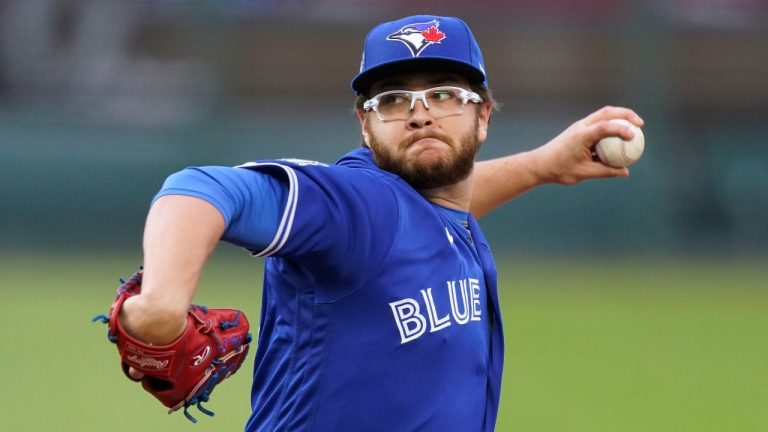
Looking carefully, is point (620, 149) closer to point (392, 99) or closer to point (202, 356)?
point (392, 99)

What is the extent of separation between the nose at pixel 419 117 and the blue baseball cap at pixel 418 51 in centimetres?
10

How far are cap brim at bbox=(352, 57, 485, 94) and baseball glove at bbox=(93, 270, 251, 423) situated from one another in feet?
2.60

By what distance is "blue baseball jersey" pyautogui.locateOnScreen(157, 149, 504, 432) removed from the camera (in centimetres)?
263

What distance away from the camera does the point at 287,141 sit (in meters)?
13.1

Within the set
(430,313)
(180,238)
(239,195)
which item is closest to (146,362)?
(180,238)

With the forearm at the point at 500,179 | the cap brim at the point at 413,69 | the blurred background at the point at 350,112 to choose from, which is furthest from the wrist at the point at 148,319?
the blurred background at the point at 350,112

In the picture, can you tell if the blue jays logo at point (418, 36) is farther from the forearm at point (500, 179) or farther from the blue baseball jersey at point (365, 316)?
the forearm at point (500, 179)

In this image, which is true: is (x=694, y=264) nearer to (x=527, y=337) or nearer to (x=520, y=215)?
(x=520, y=215)

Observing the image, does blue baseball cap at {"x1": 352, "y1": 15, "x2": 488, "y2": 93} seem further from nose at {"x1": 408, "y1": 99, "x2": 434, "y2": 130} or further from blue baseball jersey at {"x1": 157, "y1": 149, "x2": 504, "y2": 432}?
blue baseball jersey at {"x1": 157, "y1": 149, "x2": 504, "y2": 432}

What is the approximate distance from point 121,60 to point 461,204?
1036 cm

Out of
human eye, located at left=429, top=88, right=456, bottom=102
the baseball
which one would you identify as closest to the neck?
human eye, located at left=429, top=88, right=456, bottom=102

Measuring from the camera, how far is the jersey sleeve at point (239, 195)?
2.33m

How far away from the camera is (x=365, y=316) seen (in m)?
2.82

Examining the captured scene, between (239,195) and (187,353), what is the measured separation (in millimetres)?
345
